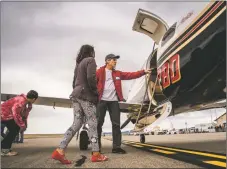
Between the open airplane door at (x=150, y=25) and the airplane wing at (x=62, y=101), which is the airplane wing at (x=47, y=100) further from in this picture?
the open airplane door at (x=150, y=25)

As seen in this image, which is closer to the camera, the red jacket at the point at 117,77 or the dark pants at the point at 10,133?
the red jacket at the point at 117,77

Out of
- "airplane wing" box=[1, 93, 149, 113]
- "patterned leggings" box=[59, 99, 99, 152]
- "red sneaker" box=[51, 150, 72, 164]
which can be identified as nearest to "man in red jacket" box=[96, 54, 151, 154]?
"patterned leggings" box=[59, 99, 99, 152]

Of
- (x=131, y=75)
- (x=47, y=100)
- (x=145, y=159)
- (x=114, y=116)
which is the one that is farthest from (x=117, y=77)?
(x=47, y=100)

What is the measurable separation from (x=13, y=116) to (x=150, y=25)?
5349mm

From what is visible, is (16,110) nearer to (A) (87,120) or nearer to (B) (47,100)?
(A) (87,120)

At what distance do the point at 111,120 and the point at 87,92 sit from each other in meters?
1.44

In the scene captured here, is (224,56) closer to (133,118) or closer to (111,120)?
(111,120)

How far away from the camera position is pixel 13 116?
5.61 metres

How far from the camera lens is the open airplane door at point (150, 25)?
26.9ft

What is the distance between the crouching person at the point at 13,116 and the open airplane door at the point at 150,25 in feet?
14.2

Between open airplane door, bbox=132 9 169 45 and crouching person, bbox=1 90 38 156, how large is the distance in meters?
4.34

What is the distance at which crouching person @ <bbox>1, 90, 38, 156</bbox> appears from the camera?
18.5ft

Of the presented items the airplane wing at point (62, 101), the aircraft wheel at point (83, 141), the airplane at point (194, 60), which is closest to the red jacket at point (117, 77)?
the airplane at point (194, 60)

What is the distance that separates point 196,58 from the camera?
16.8 feet
